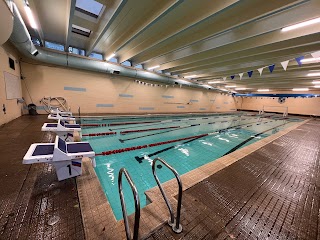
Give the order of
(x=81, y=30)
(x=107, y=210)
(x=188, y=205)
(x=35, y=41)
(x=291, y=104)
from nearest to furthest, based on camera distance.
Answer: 1. (x=107, y=210)
2. (x=188, y=205)
3. (x=81, y=30)
4. (x=35, y=41)
5. (x=291, y=104)

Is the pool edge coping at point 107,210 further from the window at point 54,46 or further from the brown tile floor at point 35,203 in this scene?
the window at point 54,46

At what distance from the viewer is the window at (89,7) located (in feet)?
13.2

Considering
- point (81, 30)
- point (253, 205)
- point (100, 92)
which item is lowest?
point (253, 205)

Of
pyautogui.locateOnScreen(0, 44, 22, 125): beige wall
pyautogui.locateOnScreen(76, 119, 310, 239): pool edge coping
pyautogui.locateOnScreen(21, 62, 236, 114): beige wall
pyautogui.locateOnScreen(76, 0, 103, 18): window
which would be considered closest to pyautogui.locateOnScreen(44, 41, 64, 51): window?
pyautogui.locateOnScreen(21, 62, 236, 114): beige wall

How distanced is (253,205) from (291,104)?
22.3 metres

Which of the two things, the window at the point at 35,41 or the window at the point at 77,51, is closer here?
the window at the point at 35,41

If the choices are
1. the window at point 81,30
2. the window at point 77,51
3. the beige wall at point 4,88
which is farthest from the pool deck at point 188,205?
the window at point 77,51

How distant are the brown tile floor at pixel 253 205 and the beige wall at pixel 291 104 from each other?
757 inches

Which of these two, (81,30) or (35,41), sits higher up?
(81,30)

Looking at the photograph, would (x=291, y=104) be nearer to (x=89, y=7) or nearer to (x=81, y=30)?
(x=89, y=7)

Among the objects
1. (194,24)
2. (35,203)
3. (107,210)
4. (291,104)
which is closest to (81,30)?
(194,24)

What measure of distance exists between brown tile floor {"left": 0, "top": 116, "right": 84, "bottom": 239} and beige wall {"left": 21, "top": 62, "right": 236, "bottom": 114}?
638 cm

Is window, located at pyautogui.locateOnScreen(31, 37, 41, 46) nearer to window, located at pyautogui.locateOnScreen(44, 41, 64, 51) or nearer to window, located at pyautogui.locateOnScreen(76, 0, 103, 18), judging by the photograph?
window, located at pyautogui.locateOnScreen(44, 41, 64, 51)

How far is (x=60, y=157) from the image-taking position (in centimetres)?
166
